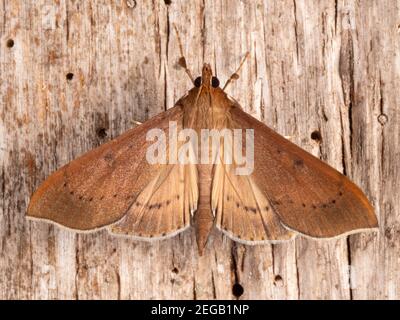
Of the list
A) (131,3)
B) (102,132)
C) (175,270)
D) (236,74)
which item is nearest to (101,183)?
(102,132)

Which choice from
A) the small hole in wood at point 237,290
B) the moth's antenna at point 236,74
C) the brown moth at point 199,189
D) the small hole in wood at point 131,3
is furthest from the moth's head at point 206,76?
the small hole in wood at point 237,290

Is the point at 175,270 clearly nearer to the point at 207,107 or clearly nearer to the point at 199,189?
the point at 199,189

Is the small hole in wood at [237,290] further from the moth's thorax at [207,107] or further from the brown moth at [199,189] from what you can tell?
the moth's thorax at [207,107]

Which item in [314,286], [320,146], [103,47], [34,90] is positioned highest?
[103,47]

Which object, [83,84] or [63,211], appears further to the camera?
[83,84]

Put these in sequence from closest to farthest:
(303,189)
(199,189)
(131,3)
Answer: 1. (303,189)
2. (199,189)
3. (131,3)

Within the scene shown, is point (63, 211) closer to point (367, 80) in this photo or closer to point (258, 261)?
point (258, 261)

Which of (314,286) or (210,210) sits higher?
(210,210)

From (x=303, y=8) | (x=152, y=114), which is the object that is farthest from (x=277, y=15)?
(x=152, y=114)
